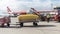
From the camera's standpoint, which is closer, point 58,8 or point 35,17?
point 35,17

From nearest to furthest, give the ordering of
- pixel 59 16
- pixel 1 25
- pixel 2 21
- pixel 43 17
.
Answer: pixel 2 21 < pixel 1 25 < pixel 59 16 < pixel 43 17

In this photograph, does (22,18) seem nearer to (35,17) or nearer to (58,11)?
(35,17)

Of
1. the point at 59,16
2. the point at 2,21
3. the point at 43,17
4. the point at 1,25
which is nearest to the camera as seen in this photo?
the point at 2,21

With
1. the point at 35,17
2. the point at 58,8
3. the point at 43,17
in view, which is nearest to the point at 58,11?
the point at 58,8

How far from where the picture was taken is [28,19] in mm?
25281

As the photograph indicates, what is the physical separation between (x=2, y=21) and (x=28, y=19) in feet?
9.40

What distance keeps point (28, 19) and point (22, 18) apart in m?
0.68

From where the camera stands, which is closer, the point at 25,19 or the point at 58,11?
the point at 25,19

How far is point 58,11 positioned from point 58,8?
706 mm

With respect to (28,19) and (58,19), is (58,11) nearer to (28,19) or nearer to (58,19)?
(58,19)

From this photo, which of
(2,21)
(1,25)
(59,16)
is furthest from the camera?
(59,16)

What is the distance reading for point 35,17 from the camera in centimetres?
2541

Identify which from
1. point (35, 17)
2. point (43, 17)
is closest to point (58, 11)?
point (43, 17)

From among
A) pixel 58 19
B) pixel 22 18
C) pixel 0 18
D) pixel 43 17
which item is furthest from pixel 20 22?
pixel 43 17
